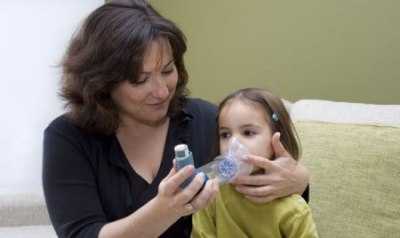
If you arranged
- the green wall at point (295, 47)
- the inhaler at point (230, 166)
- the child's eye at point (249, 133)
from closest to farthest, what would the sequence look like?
the inhaler at point (230, 166), the child's eye at point (249, 133), the green wall at point (295, 47)

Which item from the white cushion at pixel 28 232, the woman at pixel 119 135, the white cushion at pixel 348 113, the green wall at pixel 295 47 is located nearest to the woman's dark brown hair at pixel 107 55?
the woman at pixel 119 135

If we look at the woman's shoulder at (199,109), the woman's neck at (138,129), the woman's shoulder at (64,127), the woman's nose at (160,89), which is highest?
the woman's nose at (160,89)

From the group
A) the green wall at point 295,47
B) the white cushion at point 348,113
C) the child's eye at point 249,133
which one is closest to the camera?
the child's eye at point 249,133

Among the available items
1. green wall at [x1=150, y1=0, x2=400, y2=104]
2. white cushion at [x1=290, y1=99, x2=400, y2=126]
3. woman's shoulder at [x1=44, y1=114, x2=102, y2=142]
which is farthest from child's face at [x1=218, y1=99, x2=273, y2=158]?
green wall at [x1=150, y1=0, x2=400, y2=104]

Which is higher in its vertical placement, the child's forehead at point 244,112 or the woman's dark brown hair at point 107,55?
the woman's dark brown hair at point 107,55

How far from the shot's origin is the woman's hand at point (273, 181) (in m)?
1.35

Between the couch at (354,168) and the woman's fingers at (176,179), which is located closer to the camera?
the woman's fingers at (176,179)

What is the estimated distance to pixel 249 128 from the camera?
1.37 m

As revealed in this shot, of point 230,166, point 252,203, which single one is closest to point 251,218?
point 252,203

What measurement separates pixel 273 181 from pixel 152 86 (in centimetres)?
41

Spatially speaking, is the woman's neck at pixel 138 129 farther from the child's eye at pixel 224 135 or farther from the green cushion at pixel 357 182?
the green cushion at pixel 357 182

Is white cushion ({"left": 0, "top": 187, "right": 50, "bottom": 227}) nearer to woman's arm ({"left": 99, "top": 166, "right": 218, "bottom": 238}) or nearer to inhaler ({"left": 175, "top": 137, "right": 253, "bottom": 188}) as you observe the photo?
woman's arm ({"left": 99, "top": 166, "right": 218, "bottom": 238})

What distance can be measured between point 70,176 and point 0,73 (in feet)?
3.64

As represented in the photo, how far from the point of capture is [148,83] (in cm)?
137
